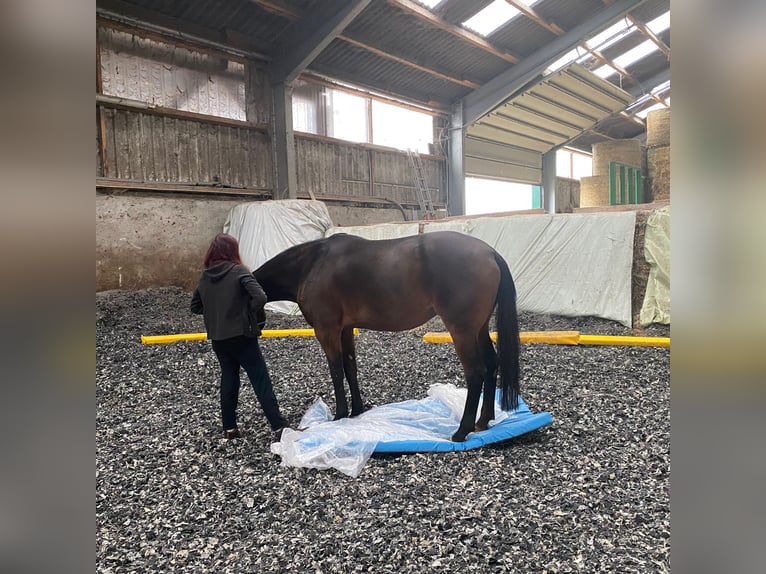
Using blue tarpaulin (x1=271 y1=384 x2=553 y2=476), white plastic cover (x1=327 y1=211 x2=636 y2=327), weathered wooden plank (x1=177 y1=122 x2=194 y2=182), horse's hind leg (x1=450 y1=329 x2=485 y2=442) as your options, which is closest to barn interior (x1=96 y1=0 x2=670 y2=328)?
weathered wooden plank (x1=177 y1=122 x2=194 y2=182)

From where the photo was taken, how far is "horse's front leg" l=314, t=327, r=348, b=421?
9.75 feet

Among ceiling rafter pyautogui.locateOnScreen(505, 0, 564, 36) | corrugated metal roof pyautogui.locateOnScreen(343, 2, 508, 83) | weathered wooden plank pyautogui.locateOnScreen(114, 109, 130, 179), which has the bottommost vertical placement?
weathered wooden plank pyautogui.locateOnScreen(114, 109, 130, 179)

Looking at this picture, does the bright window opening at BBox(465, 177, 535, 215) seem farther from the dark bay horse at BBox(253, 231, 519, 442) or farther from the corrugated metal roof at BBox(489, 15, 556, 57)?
the dark bay horse at BBox(253, 231, 519, 442)

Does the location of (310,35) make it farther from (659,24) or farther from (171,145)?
(659,24)

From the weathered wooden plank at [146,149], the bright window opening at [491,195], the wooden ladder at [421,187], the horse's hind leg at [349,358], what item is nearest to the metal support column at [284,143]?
the weathered wooden plank at [146,149]

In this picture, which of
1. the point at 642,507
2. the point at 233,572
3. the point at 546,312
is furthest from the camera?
the point at 546,312

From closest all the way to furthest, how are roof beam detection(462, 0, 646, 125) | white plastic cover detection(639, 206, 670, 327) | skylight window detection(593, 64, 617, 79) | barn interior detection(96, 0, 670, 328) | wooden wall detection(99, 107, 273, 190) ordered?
white plastic cover detection(639, 206, 670, 327), wooden wall detection(99, 107, 273, 190), barn interior detection(96, 0, 670, 328), roof beam detection(462, 0, 646, 125), skylight window detection(593, 64, 617, 79)

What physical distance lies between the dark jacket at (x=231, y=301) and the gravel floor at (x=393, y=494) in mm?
682

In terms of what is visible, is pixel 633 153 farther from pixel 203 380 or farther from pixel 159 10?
pixel 203 380

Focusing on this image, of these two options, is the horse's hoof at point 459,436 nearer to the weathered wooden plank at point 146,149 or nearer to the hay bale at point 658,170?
the weathered wooden plank at point 146,149

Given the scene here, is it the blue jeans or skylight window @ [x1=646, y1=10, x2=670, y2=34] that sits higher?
skylight window @ [x1=646, y1=10, x2=670, y2=34]
